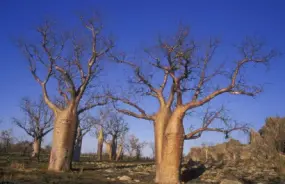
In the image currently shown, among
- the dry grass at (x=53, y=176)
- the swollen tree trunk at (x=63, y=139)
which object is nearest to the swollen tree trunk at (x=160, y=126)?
the dry grass at (x=53, y=176)

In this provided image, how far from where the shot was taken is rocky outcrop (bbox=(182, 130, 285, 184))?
12766 millimetres

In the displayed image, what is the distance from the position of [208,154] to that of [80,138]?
43.3 ft

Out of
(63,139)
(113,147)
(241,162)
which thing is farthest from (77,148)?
(63,139)

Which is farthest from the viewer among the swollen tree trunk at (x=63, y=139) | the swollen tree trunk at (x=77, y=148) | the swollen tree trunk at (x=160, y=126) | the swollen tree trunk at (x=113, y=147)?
the swollen tree trunk at (x=113, y=147)

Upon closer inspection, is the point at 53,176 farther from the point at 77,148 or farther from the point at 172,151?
the point at 77,148

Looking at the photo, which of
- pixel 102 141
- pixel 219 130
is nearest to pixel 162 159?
pixel 219 130

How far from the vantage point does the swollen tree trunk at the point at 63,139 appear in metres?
12.9

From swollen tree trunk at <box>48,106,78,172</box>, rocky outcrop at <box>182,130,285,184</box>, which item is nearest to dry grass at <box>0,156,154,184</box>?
swollen tree trunk at <box>48,106,78,172</box>

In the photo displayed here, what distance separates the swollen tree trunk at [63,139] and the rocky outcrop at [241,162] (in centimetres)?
582

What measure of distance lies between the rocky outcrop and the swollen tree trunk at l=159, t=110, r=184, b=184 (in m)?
1.96

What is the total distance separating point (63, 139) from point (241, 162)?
39.7 ft

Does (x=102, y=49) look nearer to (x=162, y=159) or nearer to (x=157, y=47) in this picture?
(x=157, y=47)

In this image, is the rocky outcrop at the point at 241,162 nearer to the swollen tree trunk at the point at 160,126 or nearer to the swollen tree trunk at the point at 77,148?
the swollen tree trunk at the point at 160,126

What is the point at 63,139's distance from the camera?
13.1 m
